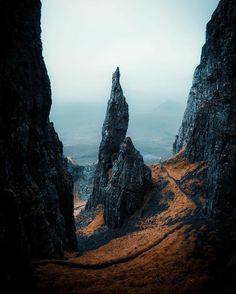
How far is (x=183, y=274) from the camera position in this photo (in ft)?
97.1

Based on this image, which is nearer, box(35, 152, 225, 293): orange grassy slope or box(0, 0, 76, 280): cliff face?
box(0, 0, 76, 280): cliff face

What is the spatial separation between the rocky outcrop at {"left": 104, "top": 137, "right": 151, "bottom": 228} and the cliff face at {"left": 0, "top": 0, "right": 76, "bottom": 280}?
49.0 feet

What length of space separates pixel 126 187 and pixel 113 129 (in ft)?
63.0

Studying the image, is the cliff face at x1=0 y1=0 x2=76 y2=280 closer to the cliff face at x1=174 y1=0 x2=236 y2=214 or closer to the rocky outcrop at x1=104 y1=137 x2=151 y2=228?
the rocky outcrop at x1=104 y1=137 x2=151 y2=228

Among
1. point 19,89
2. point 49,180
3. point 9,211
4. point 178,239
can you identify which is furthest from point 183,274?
point 19,89

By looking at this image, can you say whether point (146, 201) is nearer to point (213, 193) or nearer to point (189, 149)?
point (189, 149)

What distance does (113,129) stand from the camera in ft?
255

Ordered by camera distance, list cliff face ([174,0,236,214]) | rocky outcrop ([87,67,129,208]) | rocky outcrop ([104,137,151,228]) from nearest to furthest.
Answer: cliff face ([174,0,236,214]), rocky outcrop ([104,137,151,228]), rocky outcrop ([87,67,129,208])

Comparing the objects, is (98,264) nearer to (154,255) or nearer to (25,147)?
(154,255)

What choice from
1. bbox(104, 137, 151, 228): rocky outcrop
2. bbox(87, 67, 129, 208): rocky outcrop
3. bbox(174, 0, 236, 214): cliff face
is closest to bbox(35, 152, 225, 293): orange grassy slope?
bbox(104, 137, 151, 228): rocky outcrop

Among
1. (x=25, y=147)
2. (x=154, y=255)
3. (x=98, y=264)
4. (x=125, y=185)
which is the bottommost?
(x=98, y=264)

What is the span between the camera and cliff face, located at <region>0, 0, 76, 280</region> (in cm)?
2502

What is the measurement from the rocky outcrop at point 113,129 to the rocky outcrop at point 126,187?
33.2ft

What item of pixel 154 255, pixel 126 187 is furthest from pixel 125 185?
pixel 154 255
